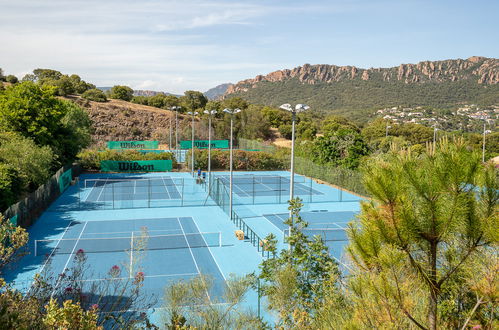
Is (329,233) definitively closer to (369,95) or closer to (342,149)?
(342,149)

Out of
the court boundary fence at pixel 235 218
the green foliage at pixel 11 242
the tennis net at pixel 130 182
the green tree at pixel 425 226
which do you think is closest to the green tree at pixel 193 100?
the tennis net at pixel 130 182

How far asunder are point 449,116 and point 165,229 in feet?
292

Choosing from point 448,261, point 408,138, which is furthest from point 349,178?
point 408,138

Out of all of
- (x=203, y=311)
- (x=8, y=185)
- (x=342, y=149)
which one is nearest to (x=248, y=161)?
(x=342, y=149)

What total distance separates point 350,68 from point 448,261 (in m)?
164

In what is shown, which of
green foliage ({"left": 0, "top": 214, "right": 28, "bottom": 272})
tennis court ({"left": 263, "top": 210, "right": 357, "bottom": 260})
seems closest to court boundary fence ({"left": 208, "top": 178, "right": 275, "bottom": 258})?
tennis court ({"left": 263, "top": 210, "right": 357, "bottom": 260})

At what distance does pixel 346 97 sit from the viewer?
450 feet

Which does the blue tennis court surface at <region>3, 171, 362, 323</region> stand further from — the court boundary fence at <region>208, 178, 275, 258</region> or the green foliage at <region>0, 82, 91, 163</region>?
the green foliage at <region>0, 82, 91, 163</region>

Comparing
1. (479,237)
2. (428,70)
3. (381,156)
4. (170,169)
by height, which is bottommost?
(170,169)

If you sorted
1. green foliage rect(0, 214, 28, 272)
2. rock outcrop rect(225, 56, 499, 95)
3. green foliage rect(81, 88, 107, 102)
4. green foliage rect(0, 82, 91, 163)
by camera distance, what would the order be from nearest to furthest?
green foliage rect(0, 214, 28, 272) → green foliage rect(0, 82, 91, 163) → green foliage rect(81, 88, 107, 102) → rock outcrop rect(225, 56, 499, 95)

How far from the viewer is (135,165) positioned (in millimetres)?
48844

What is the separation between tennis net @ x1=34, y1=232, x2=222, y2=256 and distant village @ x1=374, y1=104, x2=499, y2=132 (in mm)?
68636

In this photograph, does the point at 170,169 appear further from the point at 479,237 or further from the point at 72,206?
the point at 479,237

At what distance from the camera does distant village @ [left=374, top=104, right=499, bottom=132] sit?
295 ft
